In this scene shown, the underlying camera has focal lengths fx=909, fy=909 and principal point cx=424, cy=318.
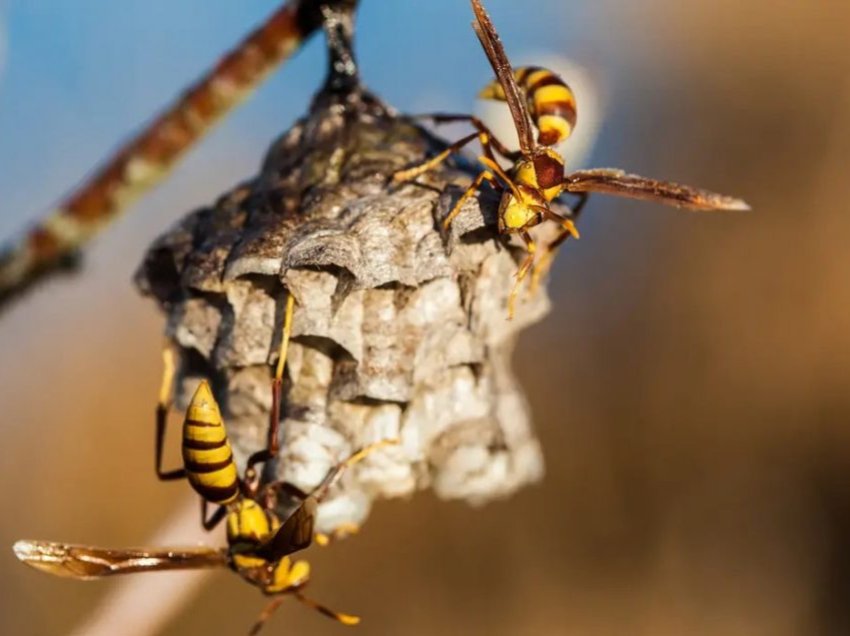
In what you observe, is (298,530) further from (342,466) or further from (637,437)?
(637,437)

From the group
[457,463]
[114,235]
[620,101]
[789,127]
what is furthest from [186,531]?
[620,101]

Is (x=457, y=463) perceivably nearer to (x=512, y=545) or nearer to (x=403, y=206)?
(x=403, y=206)

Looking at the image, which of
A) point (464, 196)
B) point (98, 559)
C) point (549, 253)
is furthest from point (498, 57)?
point (98, 559)

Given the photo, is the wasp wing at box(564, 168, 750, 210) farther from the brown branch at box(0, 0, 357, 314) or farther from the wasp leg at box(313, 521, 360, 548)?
the wasp leg at box(313, 521, 360, 548)

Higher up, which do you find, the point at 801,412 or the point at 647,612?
the point at 801,412

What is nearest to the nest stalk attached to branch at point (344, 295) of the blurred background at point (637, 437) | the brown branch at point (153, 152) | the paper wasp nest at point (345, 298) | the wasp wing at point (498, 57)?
the paper wasp nest at point (345, 298)

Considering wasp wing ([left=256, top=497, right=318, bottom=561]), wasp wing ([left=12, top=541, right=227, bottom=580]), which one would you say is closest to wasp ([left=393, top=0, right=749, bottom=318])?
wasp wing ([left=256, top=497, right=318, bottom=561])

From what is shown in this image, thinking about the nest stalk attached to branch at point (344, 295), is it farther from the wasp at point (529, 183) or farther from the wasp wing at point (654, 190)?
the wasp wing at point (654, 190)
